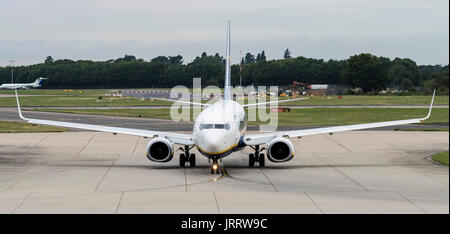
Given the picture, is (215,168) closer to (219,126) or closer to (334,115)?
(219,126)

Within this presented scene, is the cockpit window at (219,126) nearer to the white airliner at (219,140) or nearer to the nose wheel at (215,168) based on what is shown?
the white airliner at (219,140)

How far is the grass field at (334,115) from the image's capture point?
246 ft

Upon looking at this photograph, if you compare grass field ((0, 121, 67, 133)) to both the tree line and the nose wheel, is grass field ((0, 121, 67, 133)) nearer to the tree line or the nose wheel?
the nose wheel

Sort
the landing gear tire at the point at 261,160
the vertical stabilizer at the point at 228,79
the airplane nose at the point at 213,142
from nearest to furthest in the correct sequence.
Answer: the airplane nose at the point at 213,142, the landing gear tire at the point at 261,160, the vertical stabilizer at the point at 228,79

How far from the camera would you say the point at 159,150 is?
34.8 meters

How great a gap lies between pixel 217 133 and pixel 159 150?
165 inches

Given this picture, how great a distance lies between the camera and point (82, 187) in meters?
28.8

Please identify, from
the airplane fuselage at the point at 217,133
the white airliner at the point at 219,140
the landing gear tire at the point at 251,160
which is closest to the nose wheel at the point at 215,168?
the white airliner at the point at 219,140

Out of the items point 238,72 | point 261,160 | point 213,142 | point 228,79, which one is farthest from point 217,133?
point 238,72

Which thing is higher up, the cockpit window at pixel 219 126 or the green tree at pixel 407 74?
the green tree at pixel 407 74

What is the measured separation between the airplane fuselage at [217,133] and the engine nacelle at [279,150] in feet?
6.11

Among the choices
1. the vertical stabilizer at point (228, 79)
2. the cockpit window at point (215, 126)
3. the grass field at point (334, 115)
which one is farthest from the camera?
the grass field at point (334, 115)

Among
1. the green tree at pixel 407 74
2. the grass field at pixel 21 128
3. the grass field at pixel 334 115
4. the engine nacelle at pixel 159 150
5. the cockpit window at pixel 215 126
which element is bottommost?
the grass field at pixel 334 115
